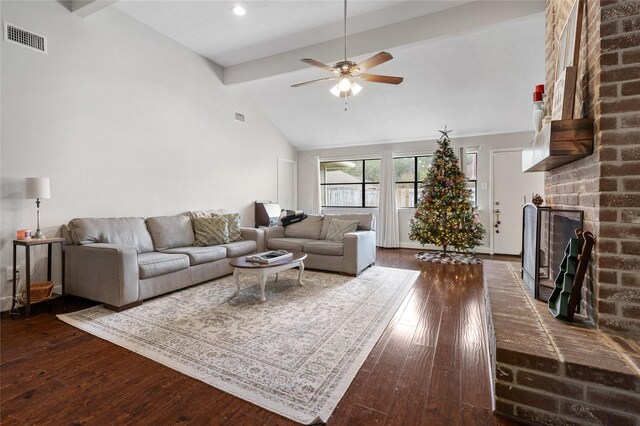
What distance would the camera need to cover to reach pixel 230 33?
14.1ft

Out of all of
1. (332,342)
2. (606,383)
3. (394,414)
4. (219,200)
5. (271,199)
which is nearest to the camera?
(606,383)

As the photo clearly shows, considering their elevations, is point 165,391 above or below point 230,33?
below

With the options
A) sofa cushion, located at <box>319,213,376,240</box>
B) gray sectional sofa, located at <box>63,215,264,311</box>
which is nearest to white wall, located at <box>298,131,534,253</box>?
sofa cushion, located at <box>319,213,376,240</box>

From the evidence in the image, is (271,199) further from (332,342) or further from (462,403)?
(462,403)

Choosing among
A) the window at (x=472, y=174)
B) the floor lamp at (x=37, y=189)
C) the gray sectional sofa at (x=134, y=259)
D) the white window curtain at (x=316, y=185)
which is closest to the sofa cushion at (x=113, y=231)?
the gray sectional sofa at (x=134, y=259)

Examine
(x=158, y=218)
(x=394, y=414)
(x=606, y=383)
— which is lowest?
(x=394, y=414)

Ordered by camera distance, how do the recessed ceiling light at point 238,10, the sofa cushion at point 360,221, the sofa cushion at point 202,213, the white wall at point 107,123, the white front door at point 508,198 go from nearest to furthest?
the white wall at point 107,123
the recessed ceiling light at point 238,10
the sofa cushion at point 202,213
the sofa cushion at point 360,221
the white front door at point 508,198

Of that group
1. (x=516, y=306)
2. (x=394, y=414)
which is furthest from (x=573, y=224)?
(x=394, y=414)

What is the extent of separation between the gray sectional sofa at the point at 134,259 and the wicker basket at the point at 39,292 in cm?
24

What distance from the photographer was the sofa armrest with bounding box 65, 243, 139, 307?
2.90 meters

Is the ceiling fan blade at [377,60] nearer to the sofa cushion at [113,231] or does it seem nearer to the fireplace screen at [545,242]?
the fireplace screen at [545,242]

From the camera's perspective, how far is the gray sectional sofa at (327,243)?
4293 mm

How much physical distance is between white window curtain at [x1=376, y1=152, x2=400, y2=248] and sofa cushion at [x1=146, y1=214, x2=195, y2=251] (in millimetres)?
4176

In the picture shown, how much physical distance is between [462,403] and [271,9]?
4340 millimetres
